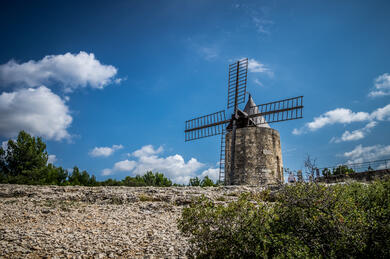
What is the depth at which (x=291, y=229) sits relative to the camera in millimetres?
5105

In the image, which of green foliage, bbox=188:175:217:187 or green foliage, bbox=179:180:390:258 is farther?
green foliage, bbox=188:175:217:187

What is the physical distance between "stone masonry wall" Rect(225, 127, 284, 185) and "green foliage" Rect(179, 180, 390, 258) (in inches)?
491

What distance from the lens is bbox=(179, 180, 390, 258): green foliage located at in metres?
4.60

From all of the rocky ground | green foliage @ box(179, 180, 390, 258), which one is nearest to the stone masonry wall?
the rocky ground

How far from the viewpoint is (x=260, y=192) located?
10.8m

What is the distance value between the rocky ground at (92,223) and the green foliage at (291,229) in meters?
1.27

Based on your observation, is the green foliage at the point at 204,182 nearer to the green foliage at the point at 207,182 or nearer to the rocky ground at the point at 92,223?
the green foliage at the point at 207,182

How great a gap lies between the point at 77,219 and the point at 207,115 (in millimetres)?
15421

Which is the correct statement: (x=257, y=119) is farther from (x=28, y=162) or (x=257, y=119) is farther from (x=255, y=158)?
(x=28, y=162)

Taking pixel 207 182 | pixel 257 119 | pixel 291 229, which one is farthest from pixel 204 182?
pixel 291 229

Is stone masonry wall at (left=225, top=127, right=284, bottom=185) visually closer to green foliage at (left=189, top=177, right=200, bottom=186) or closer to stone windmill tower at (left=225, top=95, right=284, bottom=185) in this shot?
stone windmill tower at (left=225, top=95, right=284, bottom=185)

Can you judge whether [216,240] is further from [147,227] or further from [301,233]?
[147,227]

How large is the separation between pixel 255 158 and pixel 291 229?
13424mm

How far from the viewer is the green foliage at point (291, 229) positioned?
4.60m
